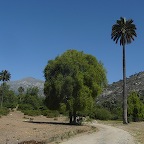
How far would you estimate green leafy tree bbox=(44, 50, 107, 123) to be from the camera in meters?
46.3

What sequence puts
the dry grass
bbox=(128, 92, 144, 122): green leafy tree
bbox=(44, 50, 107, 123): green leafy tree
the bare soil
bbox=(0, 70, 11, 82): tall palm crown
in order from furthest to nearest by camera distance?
bbox=(0, 70, 11, 82): tall palm crown, bbox=(128, 92, 144, 122): green leafy tree, bbox=(44, 50, 107, 123): green leafy tree, the dry grass, the bare soil

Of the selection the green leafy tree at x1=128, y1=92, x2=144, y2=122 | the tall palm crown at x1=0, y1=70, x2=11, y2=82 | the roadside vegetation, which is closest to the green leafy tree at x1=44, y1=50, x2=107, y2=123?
the roadside vegetation

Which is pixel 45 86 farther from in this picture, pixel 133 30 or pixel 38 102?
pixel 38 102

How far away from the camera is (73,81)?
4659 cm

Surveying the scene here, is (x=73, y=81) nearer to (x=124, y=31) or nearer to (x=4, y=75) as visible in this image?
(x=124, y=31)

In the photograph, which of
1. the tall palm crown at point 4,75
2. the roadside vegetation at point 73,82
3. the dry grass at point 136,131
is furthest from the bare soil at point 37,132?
the tall palm crown at point 4,75

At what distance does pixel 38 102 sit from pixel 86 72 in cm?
9572

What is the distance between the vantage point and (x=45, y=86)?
49.3 meters

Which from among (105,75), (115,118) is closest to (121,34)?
(105,75)

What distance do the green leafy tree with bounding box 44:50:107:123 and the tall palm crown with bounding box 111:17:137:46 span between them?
34.8 feet

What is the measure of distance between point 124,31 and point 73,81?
1816 cm

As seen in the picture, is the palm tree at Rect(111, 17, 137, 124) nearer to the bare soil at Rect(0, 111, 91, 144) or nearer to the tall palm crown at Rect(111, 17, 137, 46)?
the tall palm crown at Rect(111, 17, 137, 46)

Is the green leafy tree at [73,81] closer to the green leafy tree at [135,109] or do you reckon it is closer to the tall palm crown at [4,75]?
the green leafy tree at [135,109]

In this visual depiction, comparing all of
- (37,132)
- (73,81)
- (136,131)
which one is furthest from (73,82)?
(37,132)
